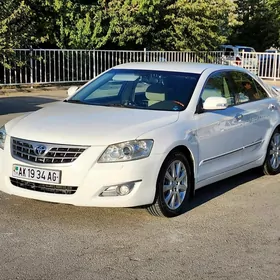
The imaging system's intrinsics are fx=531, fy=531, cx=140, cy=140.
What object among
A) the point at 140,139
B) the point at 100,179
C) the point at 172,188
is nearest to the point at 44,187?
the point at 100,179

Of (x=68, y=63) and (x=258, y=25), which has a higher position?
(x=258, y=25)

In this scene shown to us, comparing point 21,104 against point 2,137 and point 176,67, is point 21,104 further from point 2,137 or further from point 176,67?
point 2,137

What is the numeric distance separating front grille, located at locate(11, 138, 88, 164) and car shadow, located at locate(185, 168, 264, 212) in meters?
1.50

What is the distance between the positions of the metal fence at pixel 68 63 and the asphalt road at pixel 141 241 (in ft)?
38.0

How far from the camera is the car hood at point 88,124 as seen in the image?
487 centimetres

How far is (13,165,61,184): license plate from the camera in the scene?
4.81m

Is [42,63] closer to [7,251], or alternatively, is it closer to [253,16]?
[7,251]

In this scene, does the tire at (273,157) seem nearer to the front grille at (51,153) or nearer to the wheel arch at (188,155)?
the wheel arch at (188,155)

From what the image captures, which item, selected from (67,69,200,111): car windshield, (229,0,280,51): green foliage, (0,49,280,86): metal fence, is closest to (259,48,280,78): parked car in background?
(0,49,280,86): metal fence

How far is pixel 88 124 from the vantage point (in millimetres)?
5133

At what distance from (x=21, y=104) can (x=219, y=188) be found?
8.60 m

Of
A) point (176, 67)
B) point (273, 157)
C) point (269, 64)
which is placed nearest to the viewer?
point (176, 67)

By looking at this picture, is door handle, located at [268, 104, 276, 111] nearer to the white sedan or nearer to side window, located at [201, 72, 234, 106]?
the white sedan

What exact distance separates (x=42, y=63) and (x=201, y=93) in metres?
12.7
